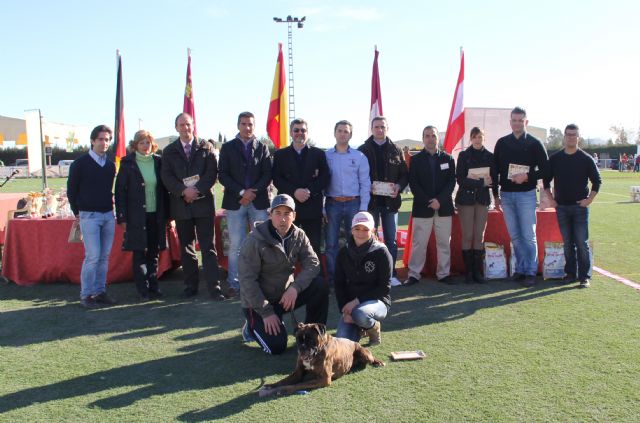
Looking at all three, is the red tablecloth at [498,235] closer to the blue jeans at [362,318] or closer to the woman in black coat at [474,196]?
the woman in black coat at [474,196]

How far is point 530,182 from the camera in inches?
228

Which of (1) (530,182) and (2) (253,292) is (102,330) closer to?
(2) (253,292)

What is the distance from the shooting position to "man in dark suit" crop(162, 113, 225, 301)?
5.32 m

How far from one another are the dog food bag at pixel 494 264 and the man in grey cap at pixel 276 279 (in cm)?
278

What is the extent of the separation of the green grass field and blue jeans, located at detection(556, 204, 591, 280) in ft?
0.97

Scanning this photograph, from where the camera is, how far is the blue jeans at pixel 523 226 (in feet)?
19.2

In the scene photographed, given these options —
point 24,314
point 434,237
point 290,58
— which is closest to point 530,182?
point 434,237

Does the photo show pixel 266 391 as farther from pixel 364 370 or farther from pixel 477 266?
pixel 477 266

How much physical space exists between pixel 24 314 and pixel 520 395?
4483mm

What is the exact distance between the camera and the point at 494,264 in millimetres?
6145

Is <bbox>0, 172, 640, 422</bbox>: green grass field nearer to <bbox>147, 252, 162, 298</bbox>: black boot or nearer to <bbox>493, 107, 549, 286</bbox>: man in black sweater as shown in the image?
<bbox>147, 252, 162, 298</bbox>: black boot

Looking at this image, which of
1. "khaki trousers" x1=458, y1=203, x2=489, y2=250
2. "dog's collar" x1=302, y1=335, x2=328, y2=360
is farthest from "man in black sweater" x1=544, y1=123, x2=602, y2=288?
"dog's collar" x1=302, y1=335, x2=328, y2=360

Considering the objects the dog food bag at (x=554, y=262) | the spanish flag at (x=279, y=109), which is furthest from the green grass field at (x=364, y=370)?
the spanish flag at (x=279, y=109)

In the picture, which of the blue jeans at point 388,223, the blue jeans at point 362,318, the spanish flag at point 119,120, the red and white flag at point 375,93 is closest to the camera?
the blue jeans at point 362,318
